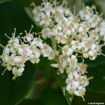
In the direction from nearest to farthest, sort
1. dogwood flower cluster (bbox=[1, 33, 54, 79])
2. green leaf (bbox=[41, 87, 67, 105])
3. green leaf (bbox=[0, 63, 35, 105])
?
dogwood flower cluster (bbox=[1, 33, 54, 79]) → green leaf (bbox=[0, 63, 35, 105]) → green leaf (bbox=[41, 87, 67, 105])

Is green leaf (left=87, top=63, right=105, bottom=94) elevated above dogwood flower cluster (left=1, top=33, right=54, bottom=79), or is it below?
below

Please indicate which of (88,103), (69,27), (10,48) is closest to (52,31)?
(69,27)

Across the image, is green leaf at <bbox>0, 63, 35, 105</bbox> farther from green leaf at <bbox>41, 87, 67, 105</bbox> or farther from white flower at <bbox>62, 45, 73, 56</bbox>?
white flower at <bbox>62, 45, 73, 56</bbox>

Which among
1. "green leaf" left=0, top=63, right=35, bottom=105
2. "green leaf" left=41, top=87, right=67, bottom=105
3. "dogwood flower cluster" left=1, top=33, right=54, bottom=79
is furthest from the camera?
"green leaf" left=41, top=87, right=67, bottom=105

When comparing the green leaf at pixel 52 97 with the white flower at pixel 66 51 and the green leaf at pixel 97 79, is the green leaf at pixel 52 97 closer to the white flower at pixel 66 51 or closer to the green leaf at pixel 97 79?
the green leaf at pixel 97 79

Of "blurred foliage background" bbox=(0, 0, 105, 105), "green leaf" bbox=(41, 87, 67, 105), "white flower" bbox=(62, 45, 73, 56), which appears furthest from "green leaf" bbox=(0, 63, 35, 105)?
"white flower" bbox=(62, 45, 73, 56)

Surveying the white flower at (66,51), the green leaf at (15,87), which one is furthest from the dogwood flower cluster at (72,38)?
the green leaf at (15,87)

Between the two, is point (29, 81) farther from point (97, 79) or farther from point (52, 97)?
point (97, 79)

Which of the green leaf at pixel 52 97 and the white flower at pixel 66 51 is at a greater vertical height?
the white flower at pixel 66 51
